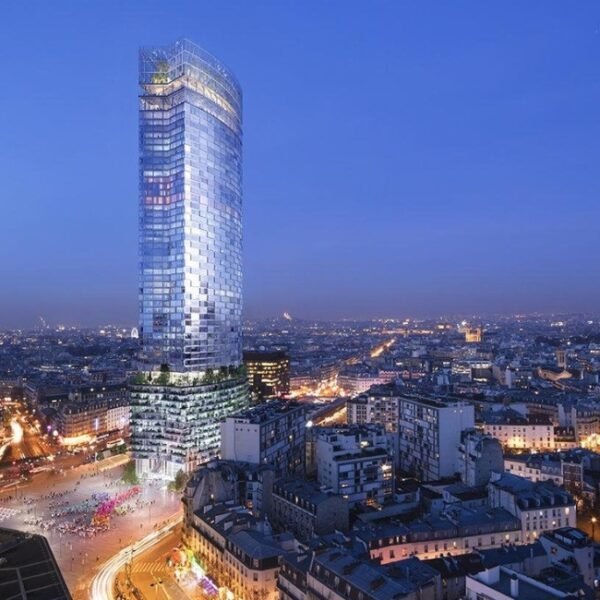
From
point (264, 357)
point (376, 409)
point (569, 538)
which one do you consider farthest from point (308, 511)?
point (264, 357)

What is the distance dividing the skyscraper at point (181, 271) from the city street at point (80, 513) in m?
6.13

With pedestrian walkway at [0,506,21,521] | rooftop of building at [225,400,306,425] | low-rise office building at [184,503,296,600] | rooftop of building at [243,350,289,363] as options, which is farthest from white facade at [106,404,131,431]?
low-rise office building at [184,503,296,600]

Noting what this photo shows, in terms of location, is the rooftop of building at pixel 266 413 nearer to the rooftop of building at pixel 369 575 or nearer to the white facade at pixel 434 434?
the white facade at pixel 434 434

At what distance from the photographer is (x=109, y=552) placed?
45.7 metres

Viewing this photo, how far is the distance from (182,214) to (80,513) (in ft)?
113

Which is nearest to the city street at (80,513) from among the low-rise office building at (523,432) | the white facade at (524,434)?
the low-rise office building at (523,432)

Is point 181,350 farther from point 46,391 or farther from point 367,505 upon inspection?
point 46,391

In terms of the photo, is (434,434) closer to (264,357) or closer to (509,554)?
(509,554)

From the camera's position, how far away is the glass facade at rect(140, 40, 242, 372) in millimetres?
72375

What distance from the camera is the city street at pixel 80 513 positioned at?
1753 inches

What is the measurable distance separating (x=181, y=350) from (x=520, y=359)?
362 ft

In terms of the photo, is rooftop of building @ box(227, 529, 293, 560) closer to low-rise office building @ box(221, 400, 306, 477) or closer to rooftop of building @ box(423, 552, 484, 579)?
rooftop of building @ box(423, 552, 484, 579)

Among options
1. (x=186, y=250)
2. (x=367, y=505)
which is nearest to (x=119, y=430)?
(x=186, y=250)

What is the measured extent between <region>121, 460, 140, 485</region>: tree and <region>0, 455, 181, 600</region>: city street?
38.1 inches
